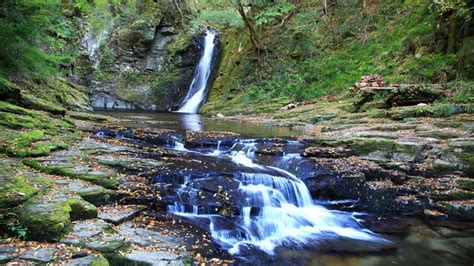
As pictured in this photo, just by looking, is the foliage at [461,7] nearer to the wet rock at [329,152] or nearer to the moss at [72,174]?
the wet rock at [329,152]

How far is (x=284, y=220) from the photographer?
6992mm

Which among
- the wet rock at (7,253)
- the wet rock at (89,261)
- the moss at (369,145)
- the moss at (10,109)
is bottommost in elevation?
the wet rock at (89,261)

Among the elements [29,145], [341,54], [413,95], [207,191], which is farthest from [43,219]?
[341,54]

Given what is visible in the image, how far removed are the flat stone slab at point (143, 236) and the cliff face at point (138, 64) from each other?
2289 centimetres

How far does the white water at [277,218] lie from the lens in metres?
6.14

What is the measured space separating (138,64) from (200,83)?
6.67 metres

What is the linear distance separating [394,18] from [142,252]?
66.1ft

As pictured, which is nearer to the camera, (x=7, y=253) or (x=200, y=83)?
(x=7, y=253)

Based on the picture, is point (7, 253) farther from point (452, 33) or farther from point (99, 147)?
point (452, 33)

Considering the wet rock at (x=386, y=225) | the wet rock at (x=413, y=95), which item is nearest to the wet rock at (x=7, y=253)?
the wet rock at (x=386, y=225)

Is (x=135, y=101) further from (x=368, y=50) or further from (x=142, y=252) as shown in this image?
(x=142, y=252)

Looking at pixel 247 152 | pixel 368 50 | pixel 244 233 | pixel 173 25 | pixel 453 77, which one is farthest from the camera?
pixel 173 25

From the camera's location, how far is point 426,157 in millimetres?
8523

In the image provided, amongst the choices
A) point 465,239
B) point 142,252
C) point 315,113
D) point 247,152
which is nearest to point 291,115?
point 315,113
